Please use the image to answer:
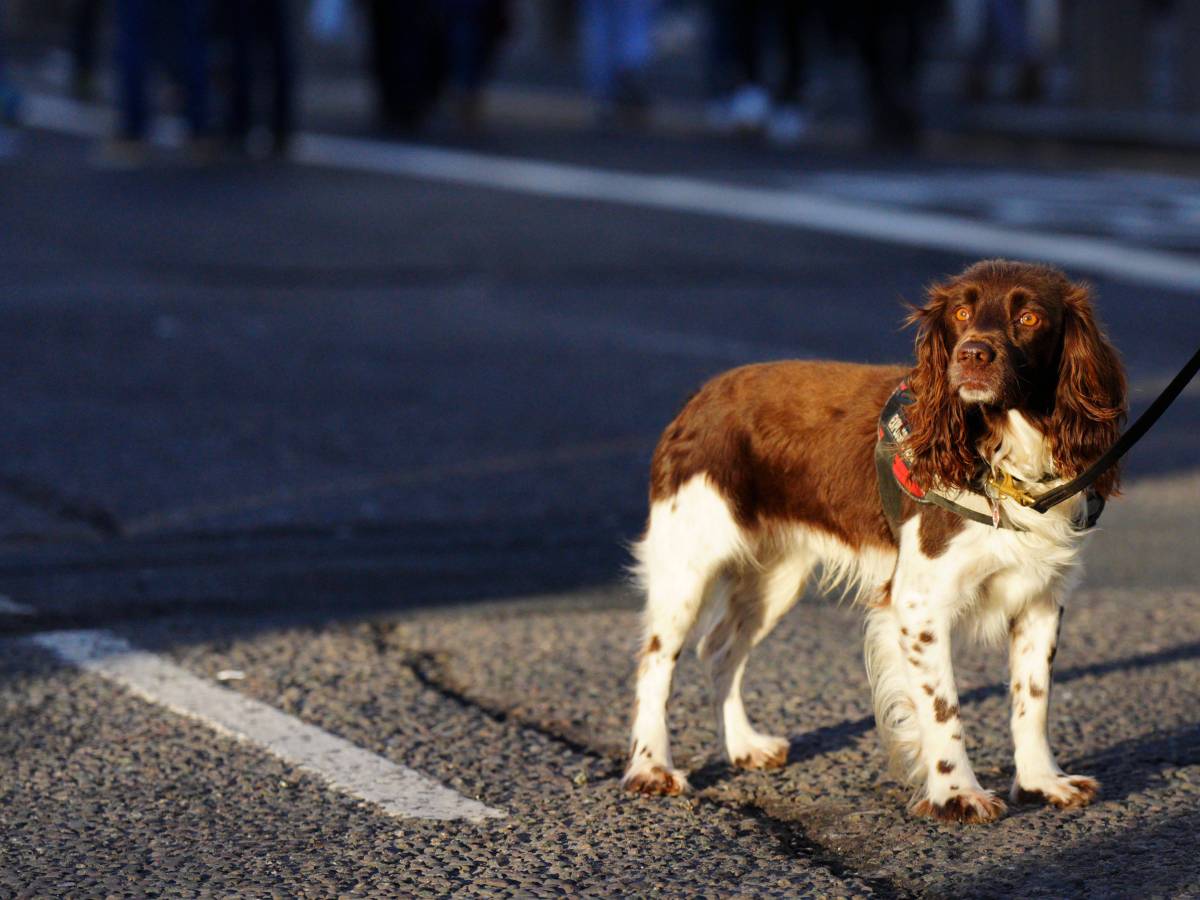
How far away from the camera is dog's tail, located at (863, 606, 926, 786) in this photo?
446 centimetres

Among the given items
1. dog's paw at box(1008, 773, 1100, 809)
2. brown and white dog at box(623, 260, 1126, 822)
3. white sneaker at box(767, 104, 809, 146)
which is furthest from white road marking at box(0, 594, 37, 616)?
white sneaker at box(767, 104, 809, 146)

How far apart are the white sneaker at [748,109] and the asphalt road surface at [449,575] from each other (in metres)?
5.43

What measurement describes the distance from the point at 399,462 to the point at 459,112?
42.7ft

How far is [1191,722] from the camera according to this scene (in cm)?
507

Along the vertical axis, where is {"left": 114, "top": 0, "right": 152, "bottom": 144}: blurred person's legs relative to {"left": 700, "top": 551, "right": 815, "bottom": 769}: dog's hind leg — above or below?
above

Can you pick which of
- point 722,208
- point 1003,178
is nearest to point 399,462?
point 722,208

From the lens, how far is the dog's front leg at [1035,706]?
14.6 feet

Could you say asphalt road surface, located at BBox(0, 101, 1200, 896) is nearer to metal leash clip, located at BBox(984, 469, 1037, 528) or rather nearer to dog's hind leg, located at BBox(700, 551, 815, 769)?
dog's hind leg, located at BBox(700, 551, 815, 769)

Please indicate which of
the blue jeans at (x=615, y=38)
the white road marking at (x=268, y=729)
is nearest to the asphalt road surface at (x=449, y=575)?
the white road marking at (x=268, y=729)

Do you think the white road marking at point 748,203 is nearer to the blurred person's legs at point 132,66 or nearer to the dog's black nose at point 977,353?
→ the blurred person's legs at point 132,66

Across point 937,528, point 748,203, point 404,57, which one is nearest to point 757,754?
point 937,528

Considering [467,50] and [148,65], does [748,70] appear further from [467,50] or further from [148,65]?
[148,65]

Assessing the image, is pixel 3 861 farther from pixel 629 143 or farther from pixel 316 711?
pixel 629 143

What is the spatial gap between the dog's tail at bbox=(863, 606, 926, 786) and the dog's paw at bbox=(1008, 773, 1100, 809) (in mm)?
235
